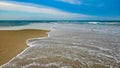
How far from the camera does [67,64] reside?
4.76 metres

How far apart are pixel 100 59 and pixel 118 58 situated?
2.40 feet

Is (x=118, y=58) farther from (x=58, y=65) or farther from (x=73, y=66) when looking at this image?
(x=58, y=65)

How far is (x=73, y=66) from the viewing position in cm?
459

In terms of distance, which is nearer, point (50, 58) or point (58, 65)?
point (58, 65)

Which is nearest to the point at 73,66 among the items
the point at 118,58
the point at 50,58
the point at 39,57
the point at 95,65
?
the point at 95,65

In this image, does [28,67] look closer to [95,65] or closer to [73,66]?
[73,66]

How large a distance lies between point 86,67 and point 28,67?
1.81 m

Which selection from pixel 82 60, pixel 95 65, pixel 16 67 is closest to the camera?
pixel 16 67

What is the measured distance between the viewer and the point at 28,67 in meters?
4.43

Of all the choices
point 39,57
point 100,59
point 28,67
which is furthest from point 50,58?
point 100,59

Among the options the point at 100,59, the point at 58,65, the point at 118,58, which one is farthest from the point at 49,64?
the point at 118,58

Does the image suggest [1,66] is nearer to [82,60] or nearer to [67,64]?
[67,64]

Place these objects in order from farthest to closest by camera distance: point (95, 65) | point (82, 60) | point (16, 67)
→ point (82, 60), point (95, 65), point (16, 67)

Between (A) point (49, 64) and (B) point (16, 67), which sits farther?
(A) point (49, 64)
